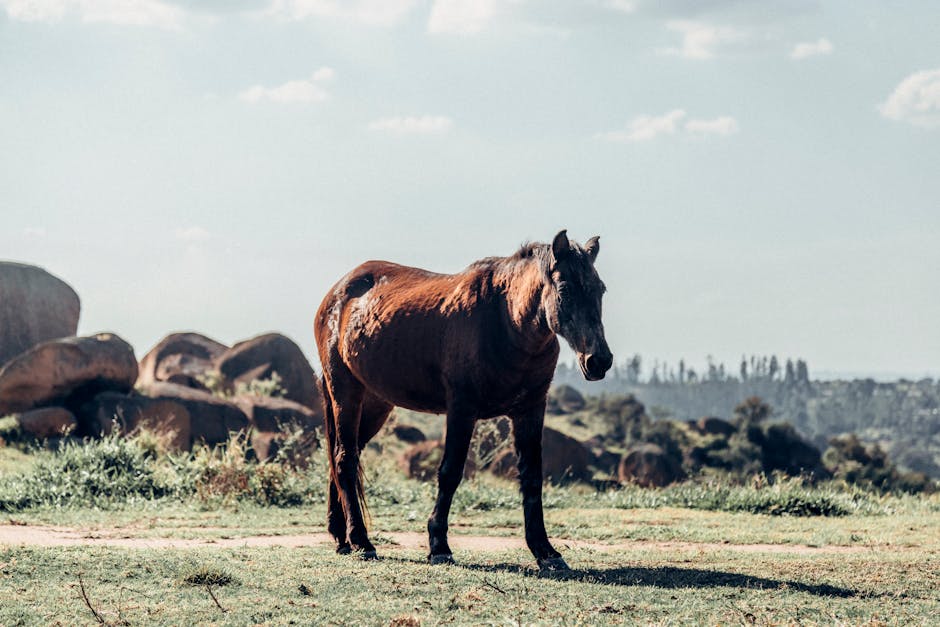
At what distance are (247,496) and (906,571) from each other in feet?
32.7

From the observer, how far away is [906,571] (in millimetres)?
9516

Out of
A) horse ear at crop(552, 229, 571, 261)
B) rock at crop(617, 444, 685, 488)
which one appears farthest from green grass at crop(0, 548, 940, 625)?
rock at crop(617, 444, 685, 488)

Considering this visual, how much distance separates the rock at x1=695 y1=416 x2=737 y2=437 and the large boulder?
39.0 metres

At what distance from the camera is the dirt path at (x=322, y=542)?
11.7 metres

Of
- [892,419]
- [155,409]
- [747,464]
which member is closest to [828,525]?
[155,409]

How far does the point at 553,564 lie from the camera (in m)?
9.45

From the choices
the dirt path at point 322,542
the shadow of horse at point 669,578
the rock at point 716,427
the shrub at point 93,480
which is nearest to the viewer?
the shadow of horse at point 669,578

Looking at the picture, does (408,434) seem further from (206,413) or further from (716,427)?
(716,427)

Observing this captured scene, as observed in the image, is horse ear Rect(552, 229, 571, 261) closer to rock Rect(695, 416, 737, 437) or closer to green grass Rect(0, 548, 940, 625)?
green grass Rect(0, 548, 940, 625)

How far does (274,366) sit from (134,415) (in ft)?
24.0

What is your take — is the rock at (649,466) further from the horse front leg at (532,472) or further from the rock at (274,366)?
the horse front leg at (532,472)

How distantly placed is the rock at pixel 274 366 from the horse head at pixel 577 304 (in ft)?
71.4

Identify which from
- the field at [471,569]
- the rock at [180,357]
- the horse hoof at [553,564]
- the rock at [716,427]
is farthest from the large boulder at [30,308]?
Result: the rock at [716,427]

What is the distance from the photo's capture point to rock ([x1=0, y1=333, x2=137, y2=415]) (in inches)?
941
